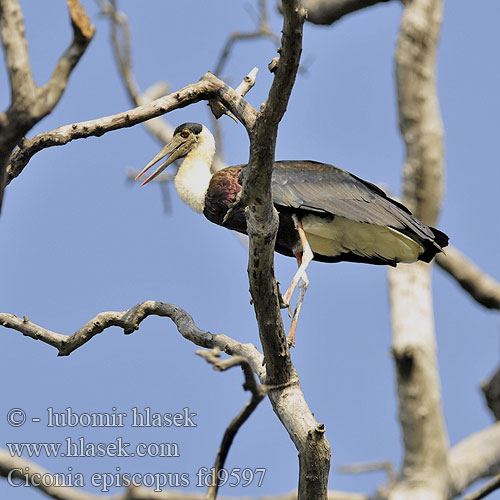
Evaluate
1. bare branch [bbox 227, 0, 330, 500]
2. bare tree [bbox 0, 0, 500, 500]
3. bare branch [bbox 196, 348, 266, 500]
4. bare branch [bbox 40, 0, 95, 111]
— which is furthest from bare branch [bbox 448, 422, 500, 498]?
bare branch [bbox 40, 0, 95, 111]

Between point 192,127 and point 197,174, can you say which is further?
point 192,127

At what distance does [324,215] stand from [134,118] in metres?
2.50

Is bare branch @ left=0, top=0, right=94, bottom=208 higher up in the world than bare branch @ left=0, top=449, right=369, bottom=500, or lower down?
higher up

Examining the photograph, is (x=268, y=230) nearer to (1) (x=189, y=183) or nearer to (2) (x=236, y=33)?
(1) (x=189, y=183)

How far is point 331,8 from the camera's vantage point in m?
10.0

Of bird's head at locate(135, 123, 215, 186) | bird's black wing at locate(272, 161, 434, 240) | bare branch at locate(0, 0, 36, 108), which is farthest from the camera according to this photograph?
bird's head at locate(135, 123, 215, 186)

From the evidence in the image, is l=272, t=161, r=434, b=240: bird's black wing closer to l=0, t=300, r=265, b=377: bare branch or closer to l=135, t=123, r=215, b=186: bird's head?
l=135, t=123, r=215, b=186: bird's head

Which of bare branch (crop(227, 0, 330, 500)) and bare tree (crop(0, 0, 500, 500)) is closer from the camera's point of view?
bare tree (crop(0, 0, 500, 500))

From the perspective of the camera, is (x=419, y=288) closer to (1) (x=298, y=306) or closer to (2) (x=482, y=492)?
(1) (x=298, y=306)

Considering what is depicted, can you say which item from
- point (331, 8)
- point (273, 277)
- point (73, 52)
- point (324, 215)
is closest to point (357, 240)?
point (324, 215)

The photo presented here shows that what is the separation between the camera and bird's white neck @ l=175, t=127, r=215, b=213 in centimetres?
673

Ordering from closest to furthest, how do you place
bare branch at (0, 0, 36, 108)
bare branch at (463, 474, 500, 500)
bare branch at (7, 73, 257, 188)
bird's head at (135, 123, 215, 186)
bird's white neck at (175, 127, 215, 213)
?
bare branch at (0, 0, 36, 108) → bare branch at (7, 73, 257, 188) → bare branch at (463, 474, 500, 500) → bird's white neck at (175, 127, 215, 213) → bird's head at (135, 123, 215, 186)

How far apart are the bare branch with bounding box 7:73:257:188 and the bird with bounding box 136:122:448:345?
1.68 m

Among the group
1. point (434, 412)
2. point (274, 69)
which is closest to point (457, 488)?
point (434, 412)
